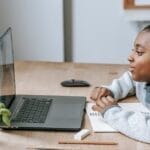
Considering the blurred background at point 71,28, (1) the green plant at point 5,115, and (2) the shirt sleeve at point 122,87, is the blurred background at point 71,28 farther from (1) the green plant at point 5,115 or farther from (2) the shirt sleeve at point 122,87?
(1) the green plant at point 5,115

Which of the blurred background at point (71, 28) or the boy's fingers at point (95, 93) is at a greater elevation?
the blurred background at point (71, 28)

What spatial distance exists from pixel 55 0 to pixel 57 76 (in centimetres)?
77

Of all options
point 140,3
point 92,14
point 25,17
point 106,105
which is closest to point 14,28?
point 25,17

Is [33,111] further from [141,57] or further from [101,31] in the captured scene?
[101,31]

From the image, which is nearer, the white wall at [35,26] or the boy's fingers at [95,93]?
the boy's fingers at [95,93]

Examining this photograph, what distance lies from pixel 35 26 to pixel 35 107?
1.22 metres

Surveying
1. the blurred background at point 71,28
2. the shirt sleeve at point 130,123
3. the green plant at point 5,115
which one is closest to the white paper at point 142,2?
the blurred background at point 71,28

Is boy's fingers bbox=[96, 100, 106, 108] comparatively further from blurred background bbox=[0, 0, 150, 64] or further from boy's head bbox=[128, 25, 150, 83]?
blurred background bbox=[0, 0, 150, 64]

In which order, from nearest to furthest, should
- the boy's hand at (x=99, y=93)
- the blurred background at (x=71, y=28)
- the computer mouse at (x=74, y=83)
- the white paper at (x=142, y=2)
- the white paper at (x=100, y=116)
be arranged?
1. the white paper at (x=100, y=116)
2. the boy's hand at (x=99, y=93)
3. the computer mouse at (x=74, y=83)
4. the white paper at (x=142, y=2)
5. the blurred background at (x=71, y=28)

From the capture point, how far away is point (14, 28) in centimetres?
270

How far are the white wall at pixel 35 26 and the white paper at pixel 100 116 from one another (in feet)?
3.71

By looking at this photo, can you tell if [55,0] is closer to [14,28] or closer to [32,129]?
[14,28]

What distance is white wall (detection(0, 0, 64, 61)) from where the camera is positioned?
2.62m

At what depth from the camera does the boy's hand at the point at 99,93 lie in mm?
1642
